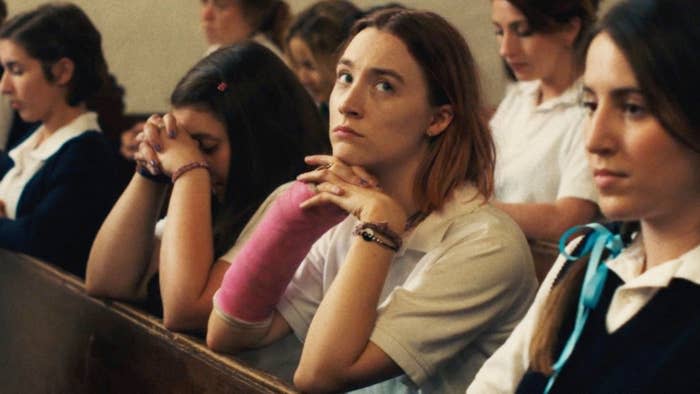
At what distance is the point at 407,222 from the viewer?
206cm

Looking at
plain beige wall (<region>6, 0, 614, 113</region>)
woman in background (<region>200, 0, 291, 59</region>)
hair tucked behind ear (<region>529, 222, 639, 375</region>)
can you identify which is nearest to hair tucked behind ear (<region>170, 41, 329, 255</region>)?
hair tucked behind ear (<region>529, 222, 639, 375</region>)

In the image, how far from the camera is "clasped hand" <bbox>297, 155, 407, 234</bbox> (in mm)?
1892

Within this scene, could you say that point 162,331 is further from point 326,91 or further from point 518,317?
point 326,91

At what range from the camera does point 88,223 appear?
10.5 ft

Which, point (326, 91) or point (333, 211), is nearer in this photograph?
point (333, 211)

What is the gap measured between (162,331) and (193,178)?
14.7 inches

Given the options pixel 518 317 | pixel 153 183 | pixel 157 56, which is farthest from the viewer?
pixel 157 56

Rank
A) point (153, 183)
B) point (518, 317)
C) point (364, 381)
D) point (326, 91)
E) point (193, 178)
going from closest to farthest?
point (364, 381) → point (518, 317) → point (193, 178) → point (153, 183) → point (326, 91)

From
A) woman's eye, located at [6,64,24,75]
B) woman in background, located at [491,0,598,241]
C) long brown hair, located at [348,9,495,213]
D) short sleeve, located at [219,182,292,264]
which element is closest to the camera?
long brown hair, located at [348,9,495,213]

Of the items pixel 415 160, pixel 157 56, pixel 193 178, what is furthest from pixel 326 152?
pixel 157 56

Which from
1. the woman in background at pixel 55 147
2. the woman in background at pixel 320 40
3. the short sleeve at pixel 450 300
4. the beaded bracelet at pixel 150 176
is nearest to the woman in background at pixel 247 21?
the woman in background at pixel 320 40

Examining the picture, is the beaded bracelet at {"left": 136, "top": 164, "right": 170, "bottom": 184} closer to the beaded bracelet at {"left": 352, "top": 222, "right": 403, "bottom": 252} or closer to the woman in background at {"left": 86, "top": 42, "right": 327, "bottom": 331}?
the woman in background at {"left": 86, "top": 42, "right": 327, "bottom": 331}

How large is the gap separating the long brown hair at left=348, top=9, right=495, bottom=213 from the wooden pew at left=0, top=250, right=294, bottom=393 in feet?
1.53

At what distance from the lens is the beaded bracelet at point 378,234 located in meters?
1.86
